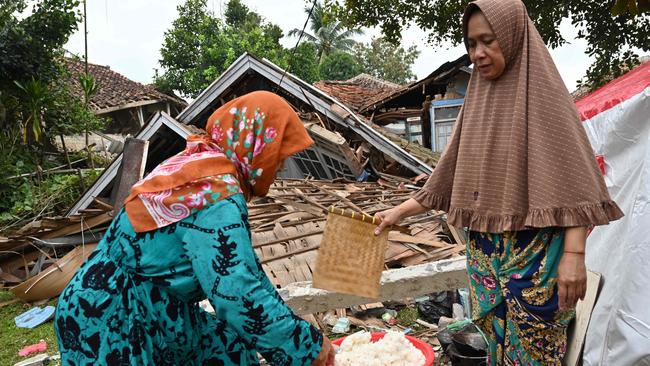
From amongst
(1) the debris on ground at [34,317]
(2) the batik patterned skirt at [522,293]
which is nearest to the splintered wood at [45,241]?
(1) the debris on ground at [34,317]

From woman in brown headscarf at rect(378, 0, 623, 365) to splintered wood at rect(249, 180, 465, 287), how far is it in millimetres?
2752

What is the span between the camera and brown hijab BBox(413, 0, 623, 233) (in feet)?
5.55

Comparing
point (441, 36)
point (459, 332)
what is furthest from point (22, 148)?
point (459, 332)

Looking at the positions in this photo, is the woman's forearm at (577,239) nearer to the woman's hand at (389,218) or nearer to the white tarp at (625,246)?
the white tarp at (625,246)

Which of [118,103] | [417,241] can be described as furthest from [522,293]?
[118,103]

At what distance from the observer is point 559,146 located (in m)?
1.72

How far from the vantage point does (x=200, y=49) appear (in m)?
24.9

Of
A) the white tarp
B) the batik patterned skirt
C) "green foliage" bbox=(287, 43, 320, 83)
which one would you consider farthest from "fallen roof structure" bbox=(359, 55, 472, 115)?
"green foliage" bbox=(287, 43, 320, 83)

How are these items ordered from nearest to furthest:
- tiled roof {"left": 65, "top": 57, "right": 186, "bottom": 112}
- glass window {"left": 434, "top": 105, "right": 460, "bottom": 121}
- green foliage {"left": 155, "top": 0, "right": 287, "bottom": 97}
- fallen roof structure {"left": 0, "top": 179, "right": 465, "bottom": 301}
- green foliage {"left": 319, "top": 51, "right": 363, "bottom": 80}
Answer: fallen roof structure {"left": 0, "top": 179, "right": 465, "bottom": 301}, glass window {"left": 434, "top": 105, "right": 460, "bottom": 121}, tiled roof {"left": 65, "top": 57, "right": 186, "bottom": 112}, green foliage {"left": 155, "top": 0, "right": 287, "bottom": 97}, green foliage {"left": 319, "top": 51, "right": 363, "bottom": 80}

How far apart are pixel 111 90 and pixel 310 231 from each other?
59.2 feet

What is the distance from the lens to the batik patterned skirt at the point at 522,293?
1.81m

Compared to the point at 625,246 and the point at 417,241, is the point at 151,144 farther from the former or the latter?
the point at 625,246

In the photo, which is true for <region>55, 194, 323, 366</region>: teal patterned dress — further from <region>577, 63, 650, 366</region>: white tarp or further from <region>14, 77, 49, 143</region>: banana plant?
<region>14, 77, 49, 143</region>: banana plant

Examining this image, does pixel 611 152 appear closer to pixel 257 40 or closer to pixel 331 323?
pixel 331 323
